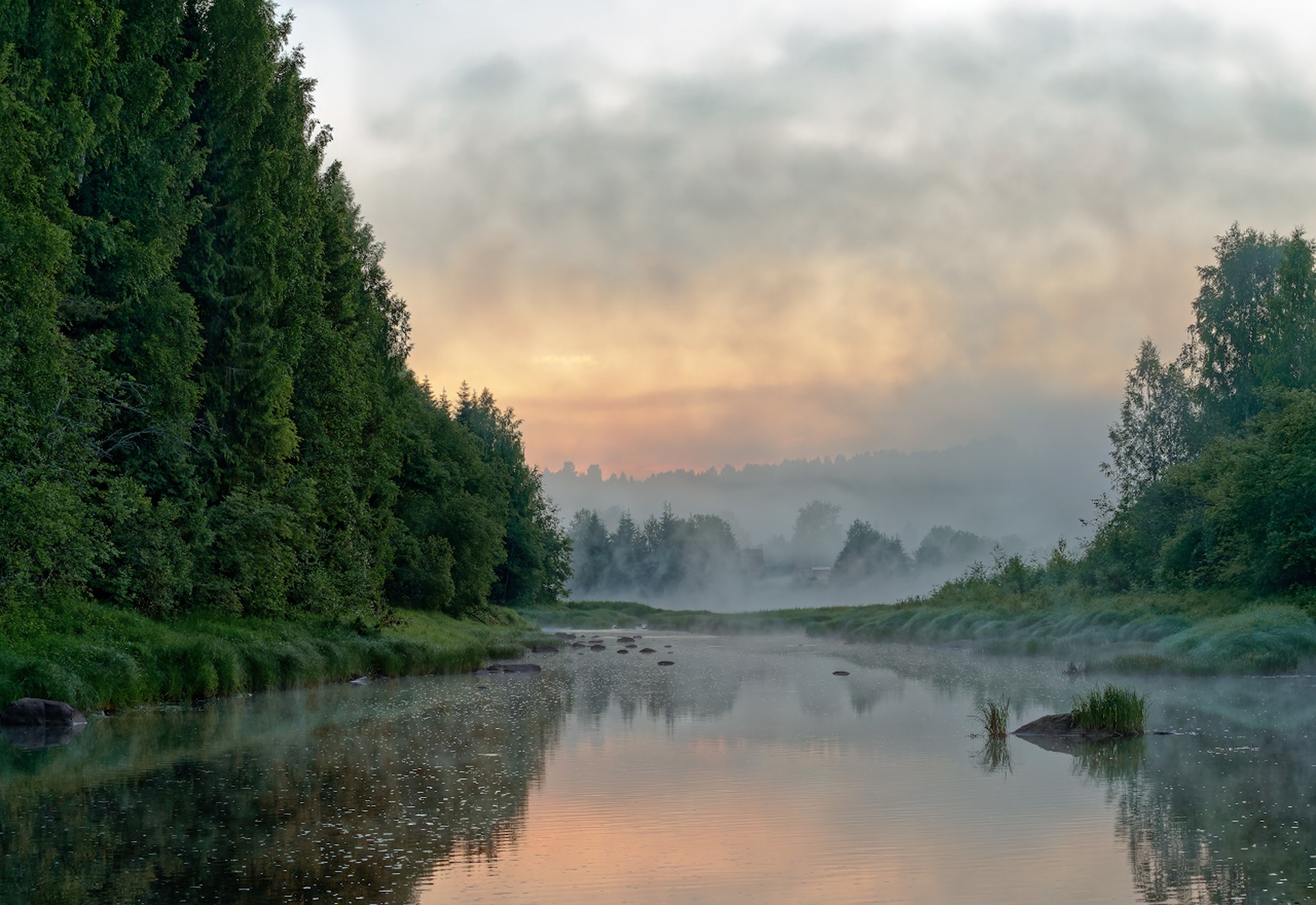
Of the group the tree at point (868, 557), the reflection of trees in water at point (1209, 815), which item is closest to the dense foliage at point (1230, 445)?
the reflection of trees in water at point (1209, 815)

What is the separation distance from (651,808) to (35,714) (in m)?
13.1

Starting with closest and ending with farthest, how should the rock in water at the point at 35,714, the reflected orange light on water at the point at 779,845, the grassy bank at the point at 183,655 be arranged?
the reflected orange light on water at the point at 779,845 < the rock in water at the point at 35,714 < the grassy bank at the point at 183,655

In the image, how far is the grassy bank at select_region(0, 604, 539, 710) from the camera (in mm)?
23203

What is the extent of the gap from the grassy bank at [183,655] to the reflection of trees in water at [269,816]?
76.8 inches

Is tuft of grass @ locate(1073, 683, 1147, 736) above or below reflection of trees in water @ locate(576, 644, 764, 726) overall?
above

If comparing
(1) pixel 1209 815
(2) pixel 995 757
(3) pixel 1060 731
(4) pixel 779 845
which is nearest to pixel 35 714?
(4) pixel 779 845

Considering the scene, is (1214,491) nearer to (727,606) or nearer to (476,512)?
(476,512)

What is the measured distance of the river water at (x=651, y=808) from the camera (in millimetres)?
10758

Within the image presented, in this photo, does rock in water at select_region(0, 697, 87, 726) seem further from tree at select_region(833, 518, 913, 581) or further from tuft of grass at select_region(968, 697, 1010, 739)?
tree at select_region(833, 518, 913, 581)

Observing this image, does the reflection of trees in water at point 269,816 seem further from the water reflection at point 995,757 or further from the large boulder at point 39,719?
the water reflection at point 995,757

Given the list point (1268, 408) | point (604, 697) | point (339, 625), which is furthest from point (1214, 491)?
point (339, 625)

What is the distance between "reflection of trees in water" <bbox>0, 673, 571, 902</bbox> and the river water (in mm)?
52

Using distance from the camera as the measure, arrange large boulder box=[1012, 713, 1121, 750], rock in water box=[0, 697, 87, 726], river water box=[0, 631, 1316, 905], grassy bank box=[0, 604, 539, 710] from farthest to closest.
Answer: grassy bank box=[0, 604, 539, 710] < rock in water box=[0, 697, 87, 726] < large boulder box=[1012, 713, 1121, 750] < river water box=[0, 631, 1316, 905]

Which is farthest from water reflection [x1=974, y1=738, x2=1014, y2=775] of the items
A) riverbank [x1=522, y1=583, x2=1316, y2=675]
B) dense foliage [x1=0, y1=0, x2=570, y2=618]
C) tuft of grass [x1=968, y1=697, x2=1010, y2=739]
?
riverbank [x1=522, y1=583, x2=1316, y2=675]
